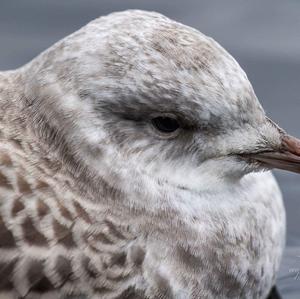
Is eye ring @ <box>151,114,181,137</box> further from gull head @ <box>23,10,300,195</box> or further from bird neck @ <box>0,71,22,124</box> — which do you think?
bird neck @ <box>0,71,22,124</box>

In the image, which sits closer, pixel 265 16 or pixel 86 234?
pixel 86 234

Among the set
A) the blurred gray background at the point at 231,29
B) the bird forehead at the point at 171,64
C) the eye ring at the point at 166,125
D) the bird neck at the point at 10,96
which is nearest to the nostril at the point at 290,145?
the bird forehead at the point at 171,64

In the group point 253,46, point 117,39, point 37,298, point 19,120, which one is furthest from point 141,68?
point 253,46

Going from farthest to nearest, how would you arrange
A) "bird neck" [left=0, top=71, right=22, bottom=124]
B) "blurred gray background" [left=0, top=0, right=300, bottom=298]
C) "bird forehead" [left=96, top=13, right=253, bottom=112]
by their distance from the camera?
"blurred gray background" [left=0, top=0, right=300, bottom=298]
"bird neck" [left=0, top=71, right=22, bottom=124]
"bird forehead" [left=96, top=13, right=253, bottom=112]

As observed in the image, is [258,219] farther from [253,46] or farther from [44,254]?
[253,46]

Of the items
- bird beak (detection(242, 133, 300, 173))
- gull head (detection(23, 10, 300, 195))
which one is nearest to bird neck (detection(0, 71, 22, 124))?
gull head (detection(23, 10, 300, 195))

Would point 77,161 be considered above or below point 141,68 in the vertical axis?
below
